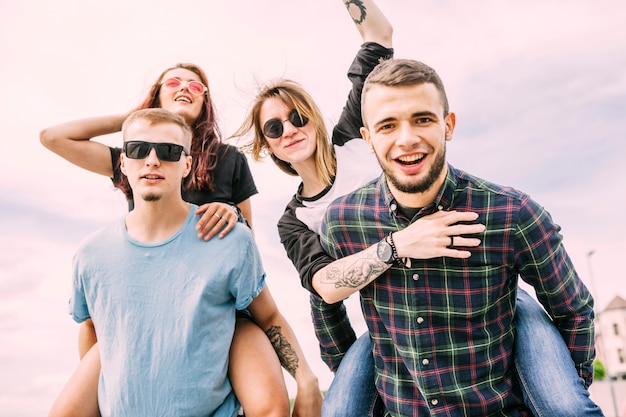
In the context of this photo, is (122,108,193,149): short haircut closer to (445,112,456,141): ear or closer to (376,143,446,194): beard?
(376,143,446,194): beard

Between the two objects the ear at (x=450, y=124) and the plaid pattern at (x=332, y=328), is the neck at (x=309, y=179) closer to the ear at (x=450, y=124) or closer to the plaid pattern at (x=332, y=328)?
the plaid pattern at (x=332, y=328)

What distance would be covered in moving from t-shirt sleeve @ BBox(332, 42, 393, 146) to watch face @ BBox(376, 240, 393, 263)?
1.44m

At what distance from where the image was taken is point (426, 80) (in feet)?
11.4

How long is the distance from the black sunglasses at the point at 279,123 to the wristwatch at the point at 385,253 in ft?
5.29

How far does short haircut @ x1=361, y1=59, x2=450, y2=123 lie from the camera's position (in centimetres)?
346

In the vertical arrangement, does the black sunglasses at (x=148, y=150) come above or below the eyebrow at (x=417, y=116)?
above

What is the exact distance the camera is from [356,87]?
458 cm

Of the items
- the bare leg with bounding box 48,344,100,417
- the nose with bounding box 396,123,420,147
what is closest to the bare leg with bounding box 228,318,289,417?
the bare leg with bounding box 48,344,100,417

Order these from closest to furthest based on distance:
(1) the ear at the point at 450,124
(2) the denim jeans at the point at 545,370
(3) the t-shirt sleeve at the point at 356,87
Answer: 1. (2) the denim jeans at the point at 545,370
2. (1) the ear at the point at 450,124
3. (3) the t-shirt sleeve at the point at 356,87

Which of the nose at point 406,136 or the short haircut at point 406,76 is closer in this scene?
the nose at point 406,136

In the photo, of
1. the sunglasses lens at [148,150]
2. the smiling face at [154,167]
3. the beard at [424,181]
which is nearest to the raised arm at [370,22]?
the beard at [424,181]

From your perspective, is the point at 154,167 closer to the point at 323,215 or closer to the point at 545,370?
the point at 323,215

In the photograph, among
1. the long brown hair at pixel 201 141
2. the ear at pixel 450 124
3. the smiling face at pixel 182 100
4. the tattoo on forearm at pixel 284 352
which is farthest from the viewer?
the smiling face at pixel 182 100

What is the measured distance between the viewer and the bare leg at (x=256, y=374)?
12.4ft
